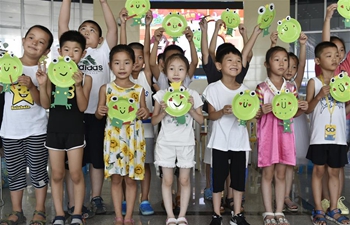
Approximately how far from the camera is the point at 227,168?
7.96 feet

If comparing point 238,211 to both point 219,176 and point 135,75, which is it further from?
point 135,75

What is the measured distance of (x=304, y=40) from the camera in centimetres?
268

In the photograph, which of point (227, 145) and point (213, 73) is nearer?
point (227, 145)

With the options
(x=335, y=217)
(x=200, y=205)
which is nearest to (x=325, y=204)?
(x=335, y=217)

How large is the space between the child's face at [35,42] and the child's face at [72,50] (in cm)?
22

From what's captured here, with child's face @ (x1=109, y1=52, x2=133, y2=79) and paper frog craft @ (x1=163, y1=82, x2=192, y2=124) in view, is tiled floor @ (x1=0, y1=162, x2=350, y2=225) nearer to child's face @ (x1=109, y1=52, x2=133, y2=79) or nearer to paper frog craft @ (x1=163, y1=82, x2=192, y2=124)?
paper frog craft @ (x1=163, y1=82, x2=192, y2=124)

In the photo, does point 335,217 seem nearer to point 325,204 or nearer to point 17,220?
point 325,204

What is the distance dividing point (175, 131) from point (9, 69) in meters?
1.12

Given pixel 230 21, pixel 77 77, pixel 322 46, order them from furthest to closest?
pixel 230 21 → pixel 322 46 → pixel 77 77

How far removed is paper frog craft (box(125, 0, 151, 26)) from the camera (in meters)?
2.67

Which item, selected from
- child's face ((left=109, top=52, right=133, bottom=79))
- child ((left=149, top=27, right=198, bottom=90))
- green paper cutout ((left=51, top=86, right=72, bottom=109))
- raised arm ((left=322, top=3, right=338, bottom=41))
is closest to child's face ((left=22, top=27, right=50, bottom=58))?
green paper cutout ((left=51, top=86, right=72, bottom=109))

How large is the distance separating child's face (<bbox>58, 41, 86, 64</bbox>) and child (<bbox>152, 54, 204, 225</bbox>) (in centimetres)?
57

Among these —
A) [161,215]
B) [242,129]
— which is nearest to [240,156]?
[242,129]

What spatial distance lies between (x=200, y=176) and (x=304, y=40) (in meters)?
1.99
